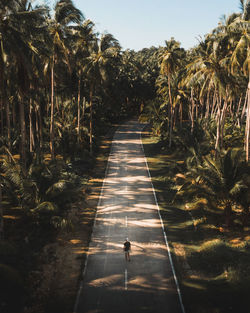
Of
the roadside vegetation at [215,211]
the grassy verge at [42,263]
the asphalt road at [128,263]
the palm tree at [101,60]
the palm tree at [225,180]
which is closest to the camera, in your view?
the grassy verge at [42,263]

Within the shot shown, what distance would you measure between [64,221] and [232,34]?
18.9 m

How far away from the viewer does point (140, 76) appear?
219ft

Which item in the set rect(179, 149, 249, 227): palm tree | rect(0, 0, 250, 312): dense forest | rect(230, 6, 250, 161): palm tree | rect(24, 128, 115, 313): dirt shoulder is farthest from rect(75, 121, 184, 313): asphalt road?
rect(230, 6, 250, 161): palm tree

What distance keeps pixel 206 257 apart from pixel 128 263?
4.17m

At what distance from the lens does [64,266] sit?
15766mm

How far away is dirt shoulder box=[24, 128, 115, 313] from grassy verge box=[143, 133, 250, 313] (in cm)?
512

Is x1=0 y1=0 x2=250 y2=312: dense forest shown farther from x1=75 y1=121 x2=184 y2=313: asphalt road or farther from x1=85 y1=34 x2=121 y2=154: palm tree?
x1=75 y1=121 x2=184 y2=313: asphalt road

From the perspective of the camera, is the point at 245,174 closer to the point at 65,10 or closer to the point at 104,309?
the point at 104,309

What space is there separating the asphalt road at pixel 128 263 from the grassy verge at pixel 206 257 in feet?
2.41

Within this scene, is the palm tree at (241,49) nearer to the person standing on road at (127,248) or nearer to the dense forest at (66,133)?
the dense forest at (66,133)

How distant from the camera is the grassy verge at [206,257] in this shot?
1280cm

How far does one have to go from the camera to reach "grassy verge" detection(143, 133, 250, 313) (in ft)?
42.0

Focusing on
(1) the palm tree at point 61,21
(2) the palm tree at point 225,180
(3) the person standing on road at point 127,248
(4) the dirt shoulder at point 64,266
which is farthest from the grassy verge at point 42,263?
(1) the palm tree at point 61,21

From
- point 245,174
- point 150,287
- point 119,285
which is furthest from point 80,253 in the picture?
point 245,174
